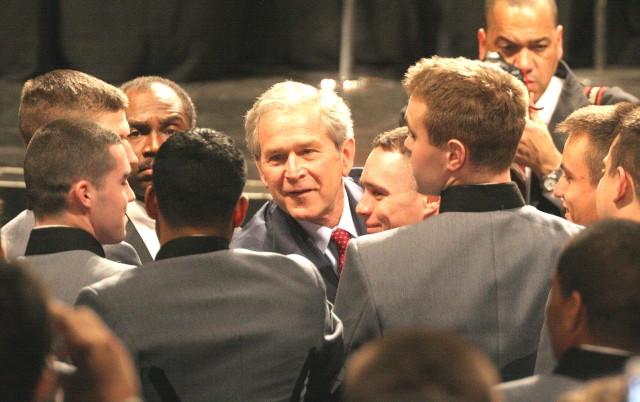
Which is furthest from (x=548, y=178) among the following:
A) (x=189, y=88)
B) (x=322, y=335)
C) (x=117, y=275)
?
(x=189, y=88)

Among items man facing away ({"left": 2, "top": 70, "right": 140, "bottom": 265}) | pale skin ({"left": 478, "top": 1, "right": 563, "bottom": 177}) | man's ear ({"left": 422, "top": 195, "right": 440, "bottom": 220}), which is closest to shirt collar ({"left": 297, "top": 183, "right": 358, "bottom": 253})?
man's ear ({"left": 422, "top": 195, "right": 440, "bottom": 220})

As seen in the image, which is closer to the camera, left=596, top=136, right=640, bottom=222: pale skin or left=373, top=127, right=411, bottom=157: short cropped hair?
left=596, top=136, right=640, bottom=222: pale skin

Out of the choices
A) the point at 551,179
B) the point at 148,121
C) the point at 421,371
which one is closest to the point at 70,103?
the point at 148,121

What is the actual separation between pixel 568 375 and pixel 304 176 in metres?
1.72

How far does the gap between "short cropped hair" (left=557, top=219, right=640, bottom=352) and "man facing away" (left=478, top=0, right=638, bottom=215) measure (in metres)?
2.22

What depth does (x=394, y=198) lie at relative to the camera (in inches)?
133

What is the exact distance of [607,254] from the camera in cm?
196

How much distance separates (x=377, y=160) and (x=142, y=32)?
454 cm

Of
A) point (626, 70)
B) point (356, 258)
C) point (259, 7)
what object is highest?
point (356, 258)

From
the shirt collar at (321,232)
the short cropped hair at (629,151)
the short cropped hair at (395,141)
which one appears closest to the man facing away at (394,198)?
the short cropped hair at (395,141)

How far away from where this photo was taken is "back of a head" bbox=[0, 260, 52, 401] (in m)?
1.57

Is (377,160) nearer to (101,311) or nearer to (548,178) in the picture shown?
(548,178)

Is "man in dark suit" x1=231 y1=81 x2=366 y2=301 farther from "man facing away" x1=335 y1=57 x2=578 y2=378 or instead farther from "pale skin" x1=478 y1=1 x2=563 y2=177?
"pale skin" x1=478 y1=1 x2=563 y2=177

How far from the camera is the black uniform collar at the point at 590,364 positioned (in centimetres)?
187
